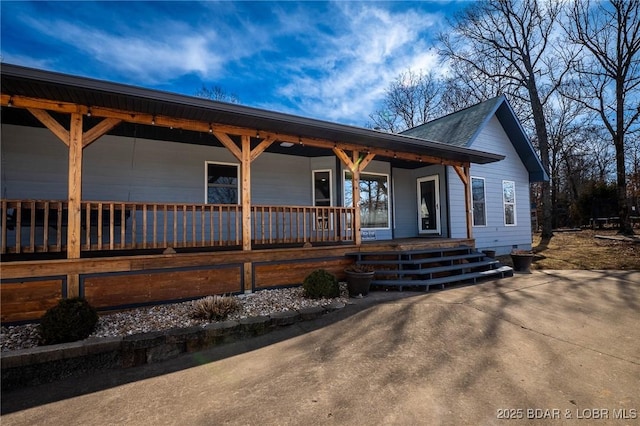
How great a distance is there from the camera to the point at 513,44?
1761 centimetres

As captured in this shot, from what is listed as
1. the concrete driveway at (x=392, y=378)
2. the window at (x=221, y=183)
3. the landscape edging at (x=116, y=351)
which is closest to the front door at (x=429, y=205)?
the concrete driveway at (x=392, y=378)

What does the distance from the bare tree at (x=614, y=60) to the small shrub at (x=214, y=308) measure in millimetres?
17546

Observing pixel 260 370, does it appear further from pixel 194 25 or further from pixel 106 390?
pixel 194 25

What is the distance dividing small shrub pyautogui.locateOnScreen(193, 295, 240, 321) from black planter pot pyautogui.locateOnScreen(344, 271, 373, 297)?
2.08m

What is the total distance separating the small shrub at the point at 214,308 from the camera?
4.40 m

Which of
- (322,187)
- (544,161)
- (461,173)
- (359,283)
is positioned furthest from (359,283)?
(544,161)

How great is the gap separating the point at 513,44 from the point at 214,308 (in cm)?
2128

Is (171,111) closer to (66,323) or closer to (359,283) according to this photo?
(66,323)

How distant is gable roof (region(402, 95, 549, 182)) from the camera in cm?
1023

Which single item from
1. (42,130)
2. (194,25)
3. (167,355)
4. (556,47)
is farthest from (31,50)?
(556,47)

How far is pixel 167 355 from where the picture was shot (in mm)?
3791

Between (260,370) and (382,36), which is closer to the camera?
(260,370)

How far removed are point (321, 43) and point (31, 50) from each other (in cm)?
796

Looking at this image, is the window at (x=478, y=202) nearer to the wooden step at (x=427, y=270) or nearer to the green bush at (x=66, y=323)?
the wooden step at (x=427, y=270)
